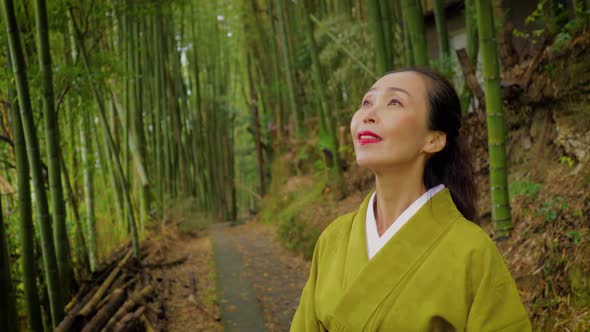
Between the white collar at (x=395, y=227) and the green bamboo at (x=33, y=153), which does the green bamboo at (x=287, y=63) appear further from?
the white collar at (x=395, y=227)

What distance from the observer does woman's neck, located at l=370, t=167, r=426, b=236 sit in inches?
47.6

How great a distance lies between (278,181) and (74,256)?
6.55m

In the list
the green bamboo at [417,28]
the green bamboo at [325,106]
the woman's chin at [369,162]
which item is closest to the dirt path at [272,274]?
the green bamboo at [325,106]

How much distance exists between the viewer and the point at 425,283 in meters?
1.08

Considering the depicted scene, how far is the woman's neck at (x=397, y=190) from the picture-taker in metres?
1.21

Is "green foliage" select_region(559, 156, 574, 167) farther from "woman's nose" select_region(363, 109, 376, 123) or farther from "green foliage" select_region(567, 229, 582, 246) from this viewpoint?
"woman's nose" select_region(363, 109, 376, 123)

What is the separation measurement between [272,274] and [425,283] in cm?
509

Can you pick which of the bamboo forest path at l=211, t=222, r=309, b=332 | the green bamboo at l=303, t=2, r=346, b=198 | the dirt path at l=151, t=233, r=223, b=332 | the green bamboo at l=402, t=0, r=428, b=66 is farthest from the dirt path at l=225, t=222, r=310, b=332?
the green bamboo at l=402, t=0, r=428, b=66

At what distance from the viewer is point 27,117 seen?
9.80 ft

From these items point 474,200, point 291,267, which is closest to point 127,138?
point 291,267

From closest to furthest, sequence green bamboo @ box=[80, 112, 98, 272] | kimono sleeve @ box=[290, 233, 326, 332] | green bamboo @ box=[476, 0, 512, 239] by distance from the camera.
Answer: kimono sleeve @ box=[290, 233, 326, 332]
green bamboo @ box=[476, 0, 512, 239]
green bamboo @ box=[80, 112, 98, 272]

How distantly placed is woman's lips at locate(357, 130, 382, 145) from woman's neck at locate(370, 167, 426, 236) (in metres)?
0.09

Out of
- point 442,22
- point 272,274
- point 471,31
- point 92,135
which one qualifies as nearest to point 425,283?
point 471,31

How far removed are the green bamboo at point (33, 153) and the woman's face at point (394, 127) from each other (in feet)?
8.14
